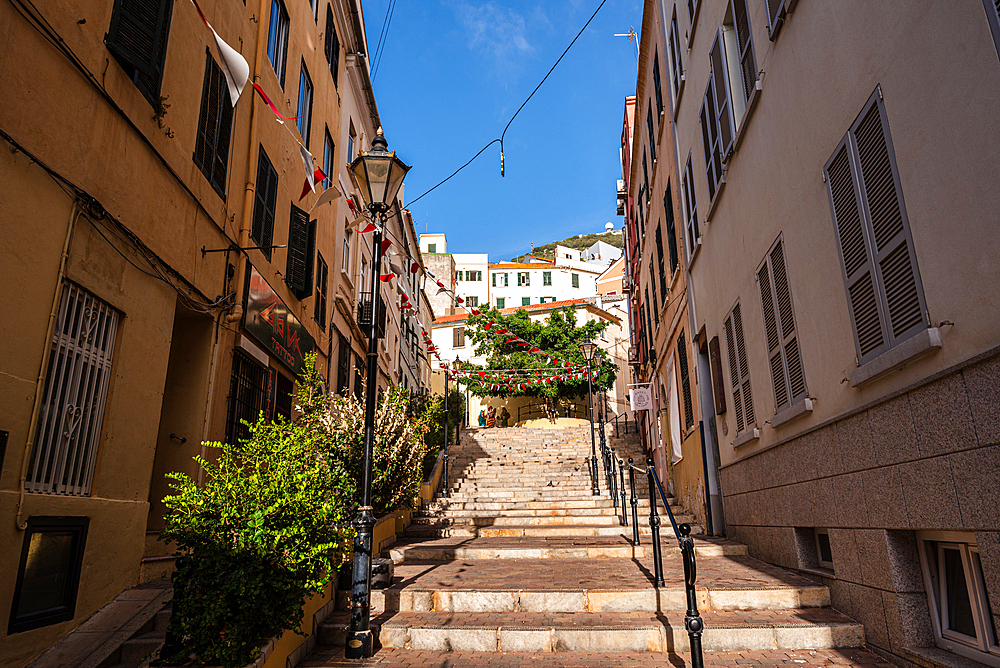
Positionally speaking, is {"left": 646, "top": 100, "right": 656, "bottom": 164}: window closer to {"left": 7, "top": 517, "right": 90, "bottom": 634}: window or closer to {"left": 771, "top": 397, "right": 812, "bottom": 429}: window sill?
{"left": 771, "top": 397, "right": 812, "bottom": 429}: window sill

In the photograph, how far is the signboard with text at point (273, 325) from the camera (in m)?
9.05

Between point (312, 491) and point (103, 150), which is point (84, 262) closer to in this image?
point (103, 150)

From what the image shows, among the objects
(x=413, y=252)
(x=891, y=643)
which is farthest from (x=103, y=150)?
(x=413, y=252)

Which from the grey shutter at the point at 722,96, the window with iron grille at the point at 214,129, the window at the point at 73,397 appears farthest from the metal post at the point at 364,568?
the grey shutter at the point at 722,96

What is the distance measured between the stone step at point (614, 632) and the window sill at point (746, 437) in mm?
2499

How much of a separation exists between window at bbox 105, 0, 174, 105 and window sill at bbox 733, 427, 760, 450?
789 cm

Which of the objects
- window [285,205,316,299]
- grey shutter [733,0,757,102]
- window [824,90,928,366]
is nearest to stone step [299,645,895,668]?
window [824,90,928,366]

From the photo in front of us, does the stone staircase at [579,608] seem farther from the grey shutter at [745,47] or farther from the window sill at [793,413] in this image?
the grey shutter at [745,47]

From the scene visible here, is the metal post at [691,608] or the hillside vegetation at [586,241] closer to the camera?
the metal post at [691,608]

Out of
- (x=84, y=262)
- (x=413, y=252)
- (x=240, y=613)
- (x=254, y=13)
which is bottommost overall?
(x=240, y=613)

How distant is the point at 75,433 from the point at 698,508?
986cm

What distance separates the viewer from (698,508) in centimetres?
1144

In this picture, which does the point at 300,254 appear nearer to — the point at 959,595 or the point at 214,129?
the point at 214,129

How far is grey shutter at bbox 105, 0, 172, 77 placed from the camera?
5699 millimetres
